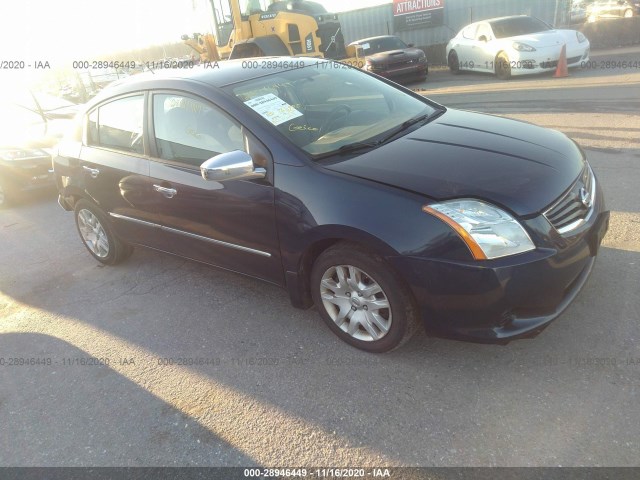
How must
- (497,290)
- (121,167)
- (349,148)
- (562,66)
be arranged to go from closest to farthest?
(497,290) → (349,148) → (121,167) → (562,66)

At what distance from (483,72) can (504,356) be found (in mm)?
12223

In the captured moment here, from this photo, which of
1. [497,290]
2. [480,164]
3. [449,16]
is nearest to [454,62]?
[449,16]

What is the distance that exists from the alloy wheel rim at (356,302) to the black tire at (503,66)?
35.3 ft

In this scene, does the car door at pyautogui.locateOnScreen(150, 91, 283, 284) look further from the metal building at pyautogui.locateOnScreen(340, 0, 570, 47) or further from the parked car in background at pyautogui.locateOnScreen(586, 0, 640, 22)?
the parked car in background at pyautogui.locateOnScreen(586, 0, 640, 22)

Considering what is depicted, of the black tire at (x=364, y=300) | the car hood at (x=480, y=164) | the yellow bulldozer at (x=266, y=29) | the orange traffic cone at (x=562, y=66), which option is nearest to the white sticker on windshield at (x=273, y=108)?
the car hood at (x=480, y=164)

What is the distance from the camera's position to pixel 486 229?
242cm

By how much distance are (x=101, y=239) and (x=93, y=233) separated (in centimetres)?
14

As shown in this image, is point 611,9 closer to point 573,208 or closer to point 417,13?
point 417,13

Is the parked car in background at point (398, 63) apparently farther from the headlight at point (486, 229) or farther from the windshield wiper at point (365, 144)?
the headlight at point (486, 229)

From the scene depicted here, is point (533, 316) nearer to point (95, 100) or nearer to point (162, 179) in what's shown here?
point (162, 179)

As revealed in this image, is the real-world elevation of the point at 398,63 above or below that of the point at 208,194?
below

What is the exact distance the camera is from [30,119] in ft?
27.2

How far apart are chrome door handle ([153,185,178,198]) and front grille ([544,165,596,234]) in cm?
240

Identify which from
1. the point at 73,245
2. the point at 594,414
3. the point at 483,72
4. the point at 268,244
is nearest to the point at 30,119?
the point at 73,245
